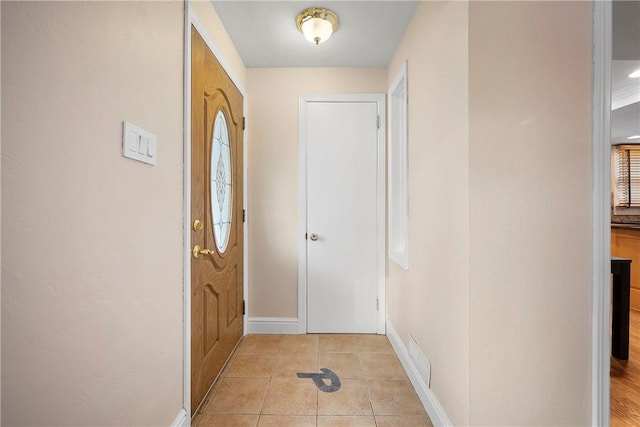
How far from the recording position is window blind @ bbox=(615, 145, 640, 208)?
14.2ft

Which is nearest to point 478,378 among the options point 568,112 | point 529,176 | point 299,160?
point 529,176

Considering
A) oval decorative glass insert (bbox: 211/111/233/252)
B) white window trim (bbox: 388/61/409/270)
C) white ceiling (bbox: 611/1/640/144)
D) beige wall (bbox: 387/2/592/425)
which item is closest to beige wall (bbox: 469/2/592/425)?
beige wall (bbox: 387/2/592/425)

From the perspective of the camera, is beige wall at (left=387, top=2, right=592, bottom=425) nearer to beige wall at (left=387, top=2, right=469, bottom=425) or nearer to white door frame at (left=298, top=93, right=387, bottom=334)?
beige wall at (left=387, top=2, right=469, bottom=425)

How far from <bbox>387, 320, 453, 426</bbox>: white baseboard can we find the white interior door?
43 centimetres

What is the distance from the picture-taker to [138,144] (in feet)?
3.61

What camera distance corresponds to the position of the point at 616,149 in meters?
4.39

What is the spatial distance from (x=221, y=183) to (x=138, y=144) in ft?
3.24

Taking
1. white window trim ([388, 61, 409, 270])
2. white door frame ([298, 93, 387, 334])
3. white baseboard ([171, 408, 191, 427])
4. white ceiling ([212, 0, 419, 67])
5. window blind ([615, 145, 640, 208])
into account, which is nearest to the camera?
white baseboard ([171, 408, 191, 427])

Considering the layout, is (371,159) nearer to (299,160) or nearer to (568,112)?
(299,160)

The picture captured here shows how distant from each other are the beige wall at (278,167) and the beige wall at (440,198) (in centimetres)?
79

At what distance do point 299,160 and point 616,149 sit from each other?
488 centimetres

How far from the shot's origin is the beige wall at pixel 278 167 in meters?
2.68

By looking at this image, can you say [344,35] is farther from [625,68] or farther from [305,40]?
[625,68]

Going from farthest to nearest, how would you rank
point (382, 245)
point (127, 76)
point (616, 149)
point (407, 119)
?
point (616, 149) → point (382, 245) → point (407, 119) → point (127, 76)
